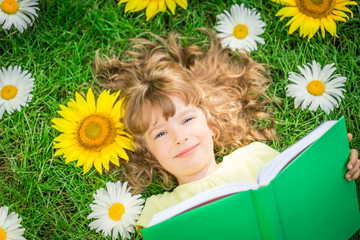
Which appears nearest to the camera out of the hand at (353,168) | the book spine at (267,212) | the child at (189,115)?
the book spine at (267,212)

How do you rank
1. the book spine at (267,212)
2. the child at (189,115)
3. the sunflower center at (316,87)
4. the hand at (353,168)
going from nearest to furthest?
the book spine at (267,212)
the hand at (353,168)
the child at (189,115)
the sunflower center at (316,87)

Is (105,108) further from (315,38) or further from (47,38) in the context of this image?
(315,38)

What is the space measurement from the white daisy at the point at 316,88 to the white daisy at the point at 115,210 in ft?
2.25

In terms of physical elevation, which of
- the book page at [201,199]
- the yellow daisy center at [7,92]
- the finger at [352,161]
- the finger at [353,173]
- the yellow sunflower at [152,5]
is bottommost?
the book page at [201,199]

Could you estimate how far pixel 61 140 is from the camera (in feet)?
4.98

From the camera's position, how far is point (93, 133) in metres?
1.48

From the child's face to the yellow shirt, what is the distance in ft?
0.13

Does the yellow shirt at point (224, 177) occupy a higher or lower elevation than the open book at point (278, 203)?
higher

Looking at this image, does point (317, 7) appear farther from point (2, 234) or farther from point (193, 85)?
point (2, 234)

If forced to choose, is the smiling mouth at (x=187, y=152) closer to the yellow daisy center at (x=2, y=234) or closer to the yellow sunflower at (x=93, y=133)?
the yellow sunflower at (x=93, y=133)

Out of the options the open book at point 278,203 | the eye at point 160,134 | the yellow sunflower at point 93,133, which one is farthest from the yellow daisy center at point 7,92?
the open book at point 278,203

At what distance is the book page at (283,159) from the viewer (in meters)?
1.10

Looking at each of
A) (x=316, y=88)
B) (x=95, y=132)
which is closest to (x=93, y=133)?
(x=95, y=132)

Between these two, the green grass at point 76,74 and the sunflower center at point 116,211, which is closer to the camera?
the sunflower center at point 116,211
